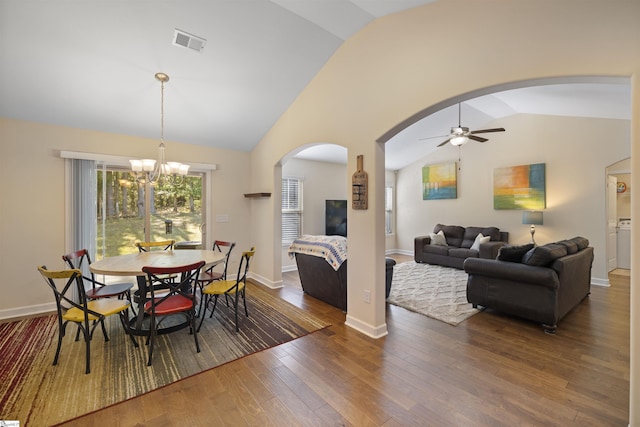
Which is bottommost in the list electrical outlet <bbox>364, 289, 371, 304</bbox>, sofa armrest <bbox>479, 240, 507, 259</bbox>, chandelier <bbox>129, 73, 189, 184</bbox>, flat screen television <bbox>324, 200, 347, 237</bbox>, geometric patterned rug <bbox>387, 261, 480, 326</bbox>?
geometric patterned rug <bbox>387, 261, 480, 326</bbox>

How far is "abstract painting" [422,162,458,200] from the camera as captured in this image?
7.12 meters

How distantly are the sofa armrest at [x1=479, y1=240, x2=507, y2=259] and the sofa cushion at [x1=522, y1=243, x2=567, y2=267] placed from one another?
235cm

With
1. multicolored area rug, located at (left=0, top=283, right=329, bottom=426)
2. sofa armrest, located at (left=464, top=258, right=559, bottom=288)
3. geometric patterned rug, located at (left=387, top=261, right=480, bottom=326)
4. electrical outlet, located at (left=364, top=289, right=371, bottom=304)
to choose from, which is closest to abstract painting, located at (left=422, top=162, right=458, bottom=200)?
geometric patterned rug, located at (left=387, top=261, right=480, bottom=326)

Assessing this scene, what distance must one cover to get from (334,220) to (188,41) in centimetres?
456

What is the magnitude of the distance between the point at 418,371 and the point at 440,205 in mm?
5910

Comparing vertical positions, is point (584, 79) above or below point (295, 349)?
above

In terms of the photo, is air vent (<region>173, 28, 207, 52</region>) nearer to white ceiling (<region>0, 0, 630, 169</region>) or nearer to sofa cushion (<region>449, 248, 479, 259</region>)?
white ceiling (<region>0, 0, 630, 169</region>)

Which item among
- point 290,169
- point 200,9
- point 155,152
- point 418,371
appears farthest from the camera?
point 290,169

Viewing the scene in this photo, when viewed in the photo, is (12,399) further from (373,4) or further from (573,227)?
(573,227)

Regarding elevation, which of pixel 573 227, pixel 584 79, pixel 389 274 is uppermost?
pixel 584 79

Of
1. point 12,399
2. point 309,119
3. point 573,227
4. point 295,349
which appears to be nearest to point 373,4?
point 309,119

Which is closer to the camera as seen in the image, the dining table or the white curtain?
the dining table

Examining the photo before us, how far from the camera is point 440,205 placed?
24.5ft

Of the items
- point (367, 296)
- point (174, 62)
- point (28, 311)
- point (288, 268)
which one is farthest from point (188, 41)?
point (288, 268)
